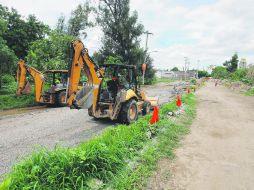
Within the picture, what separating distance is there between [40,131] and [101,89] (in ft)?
8.66

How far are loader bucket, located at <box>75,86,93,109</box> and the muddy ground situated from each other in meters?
0.81

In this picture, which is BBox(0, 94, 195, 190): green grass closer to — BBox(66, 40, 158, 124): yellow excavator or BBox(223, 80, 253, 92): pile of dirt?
BBox(66, 40, 158, 124): yellow excavator

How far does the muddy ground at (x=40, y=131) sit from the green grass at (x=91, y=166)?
1418mm

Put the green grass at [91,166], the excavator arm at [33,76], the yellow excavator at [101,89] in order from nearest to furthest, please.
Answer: the green grass at [91,166], the yellow excavator at [101,89], the excavator arm at [33,76]

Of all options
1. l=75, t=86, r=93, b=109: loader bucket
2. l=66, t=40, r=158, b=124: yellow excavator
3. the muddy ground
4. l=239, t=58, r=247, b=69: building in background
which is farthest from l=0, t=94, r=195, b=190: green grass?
l=239, t=58, r=247, b=69: building in background

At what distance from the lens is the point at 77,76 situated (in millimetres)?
8445

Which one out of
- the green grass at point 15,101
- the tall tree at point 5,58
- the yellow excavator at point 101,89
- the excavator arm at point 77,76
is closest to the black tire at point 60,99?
the green grass at point 15,101

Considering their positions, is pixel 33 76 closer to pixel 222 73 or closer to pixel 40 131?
pixel 40 131

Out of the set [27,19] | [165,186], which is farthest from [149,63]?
[165,186]

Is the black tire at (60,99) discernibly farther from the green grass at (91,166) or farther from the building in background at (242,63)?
the building in background at (242,63)

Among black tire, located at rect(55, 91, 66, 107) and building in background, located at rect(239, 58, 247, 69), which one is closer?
black tire, located at rect(55, 91, 66, 107)

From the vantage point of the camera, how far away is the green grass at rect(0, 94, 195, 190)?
3434 millimetres

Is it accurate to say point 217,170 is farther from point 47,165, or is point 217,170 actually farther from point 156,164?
point 47,165

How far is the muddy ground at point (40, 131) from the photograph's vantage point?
5.79 metres
